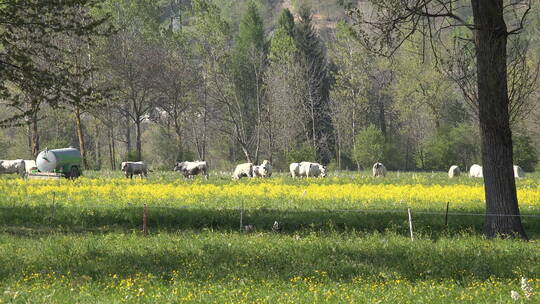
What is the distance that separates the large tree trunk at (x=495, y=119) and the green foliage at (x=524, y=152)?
50831 millimetres

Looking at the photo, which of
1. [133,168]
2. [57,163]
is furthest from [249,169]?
[57,163]

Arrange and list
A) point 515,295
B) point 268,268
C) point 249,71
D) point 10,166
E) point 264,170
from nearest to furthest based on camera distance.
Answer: point 515,295 < point 268,268 < point 264,170 < point 10,166 < point 249,71

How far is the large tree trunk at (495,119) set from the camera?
2016 cm

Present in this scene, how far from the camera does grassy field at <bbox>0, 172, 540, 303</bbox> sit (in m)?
13.7

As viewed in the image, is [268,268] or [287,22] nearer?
[268,268]

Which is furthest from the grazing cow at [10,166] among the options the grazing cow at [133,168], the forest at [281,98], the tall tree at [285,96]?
the tall tree at [285,96]

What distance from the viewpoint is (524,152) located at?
228ft

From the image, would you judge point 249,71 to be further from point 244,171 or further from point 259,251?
point 259,251

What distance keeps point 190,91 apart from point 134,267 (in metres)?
74.3

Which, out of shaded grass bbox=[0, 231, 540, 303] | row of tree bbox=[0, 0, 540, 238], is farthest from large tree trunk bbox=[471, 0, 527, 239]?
row of tree bbox=[0, 0, 540, 238]

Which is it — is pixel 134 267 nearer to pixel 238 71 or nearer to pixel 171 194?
pixel 171 194

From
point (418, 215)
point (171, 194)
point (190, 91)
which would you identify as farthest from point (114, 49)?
point (418, 215)

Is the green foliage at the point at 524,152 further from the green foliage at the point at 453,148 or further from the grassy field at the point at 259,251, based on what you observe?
the grassy field at the point at 259,251

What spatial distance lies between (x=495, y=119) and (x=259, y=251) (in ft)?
25.7
